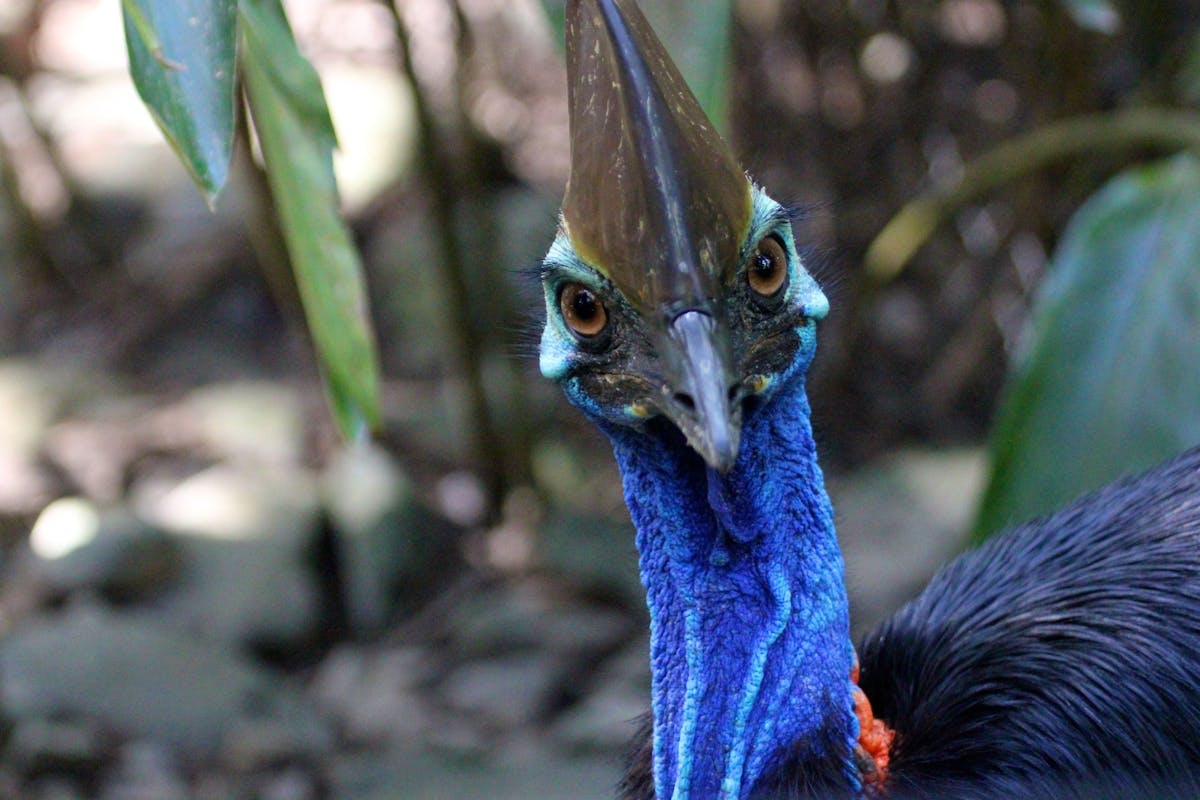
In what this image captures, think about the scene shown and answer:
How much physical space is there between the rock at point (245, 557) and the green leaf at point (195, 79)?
2203 mm

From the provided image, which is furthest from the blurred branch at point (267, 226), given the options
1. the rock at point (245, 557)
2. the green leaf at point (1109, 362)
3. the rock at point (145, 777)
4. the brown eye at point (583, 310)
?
the brown eye at point (583, 310)

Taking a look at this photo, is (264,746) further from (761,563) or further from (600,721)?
(761,563)

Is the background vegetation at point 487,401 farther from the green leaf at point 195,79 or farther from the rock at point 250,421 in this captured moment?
the green leaf at point 195,79

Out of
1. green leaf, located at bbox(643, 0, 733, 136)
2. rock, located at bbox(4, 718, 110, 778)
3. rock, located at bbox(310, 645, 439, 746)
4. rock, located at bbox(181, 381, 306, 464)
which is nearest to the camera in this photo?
green leaf, located at bbox(643, 0, 733, 136)

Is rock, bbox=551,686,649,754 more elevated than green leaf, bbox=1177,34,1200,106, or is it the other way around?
green leaf, bbox=1177,34,1200,106

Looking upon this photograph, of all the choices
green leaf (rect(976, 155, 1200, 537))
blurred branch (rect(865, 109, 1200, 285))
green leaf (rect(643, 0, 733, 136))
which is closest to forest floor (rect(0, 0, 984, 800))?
green leaf (rect(976, 155, 1200, 537))

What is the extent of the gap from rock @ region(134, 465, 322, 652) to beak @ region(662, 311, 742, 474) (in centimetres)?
239

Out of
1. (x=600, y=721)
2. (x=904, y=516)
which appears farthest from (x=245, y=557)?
(x=904, y=516)

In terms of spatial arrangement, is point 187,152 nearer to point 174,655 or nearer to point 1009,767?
point 1009,767

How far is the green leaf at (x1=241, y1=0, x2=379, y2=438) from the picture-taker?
5.12 feet

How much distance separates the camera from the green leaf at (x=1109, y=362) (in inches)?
93.3

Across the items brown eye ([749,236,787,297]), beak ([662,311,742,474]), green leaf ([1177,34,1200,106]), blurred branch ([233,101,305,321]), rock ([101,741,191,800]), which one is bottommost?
beak ([662,311,742,474])

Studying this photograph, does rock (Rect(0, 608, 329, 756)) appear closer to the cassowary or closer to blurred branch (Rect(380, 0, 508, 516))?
blurred branch (Rect(380, 0, 508, 516))

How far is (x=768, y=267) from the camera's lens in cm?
135
